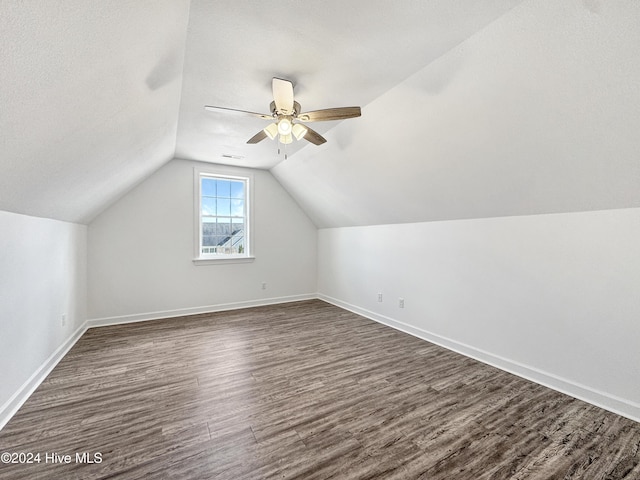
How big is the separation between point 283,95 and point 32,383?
9.86ft

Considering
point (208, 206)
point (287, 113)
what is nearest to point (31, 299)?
point (287, 113)

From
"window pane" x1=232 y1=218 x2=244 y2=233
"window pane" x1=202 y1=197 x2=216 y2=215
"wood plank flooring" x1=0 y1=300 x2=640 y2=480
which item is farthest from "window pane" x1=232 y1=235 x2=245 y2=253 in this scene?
"wood plank flooring" x1=0 y1=300 x2=640 y2=480

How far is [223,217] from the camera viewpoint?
495 centimetres

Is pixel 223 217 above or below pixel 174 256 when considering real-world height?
above

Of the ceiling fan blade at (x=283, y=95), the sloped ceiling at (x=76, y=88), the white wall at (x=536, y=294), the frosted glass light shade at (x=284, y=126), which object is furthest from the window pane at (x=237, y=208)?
the ceiling fan blade at (x=283, y=95)

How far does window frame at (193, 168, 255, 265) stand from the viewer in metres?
4.55

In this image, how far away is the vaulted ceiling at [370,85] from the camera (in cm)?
123

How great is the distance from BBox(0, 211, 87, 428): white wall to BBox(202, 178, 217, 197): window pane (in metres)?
1.88

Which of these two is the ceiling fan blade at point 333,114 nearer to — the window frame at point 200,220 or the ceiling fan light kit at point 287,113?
the ceiling fan light kit at point 287,113

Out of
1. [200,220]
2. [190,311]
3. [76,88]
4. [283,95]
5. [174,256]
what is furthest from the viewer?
[200,220]

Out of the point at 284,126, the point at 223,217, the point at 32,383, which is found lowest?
the point at 32,383

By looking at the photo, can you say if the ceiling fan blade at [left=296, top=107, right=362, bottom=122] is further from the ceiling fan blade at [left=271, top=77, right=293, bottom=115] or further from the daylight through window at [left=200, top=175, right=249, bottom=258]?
the daylight through window at [left=200, top=175, right=249, bottom=258]

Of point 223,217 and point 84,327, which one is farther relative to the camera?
point 223,217

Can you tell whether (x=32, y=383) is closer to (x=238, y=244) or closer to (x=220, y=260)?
(x=220, y=260)
